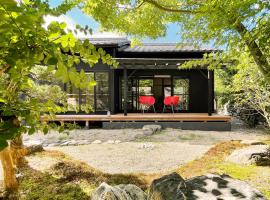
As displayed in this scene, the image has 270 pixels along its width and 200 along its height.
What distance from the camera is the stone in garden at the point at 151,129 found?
36.0ft

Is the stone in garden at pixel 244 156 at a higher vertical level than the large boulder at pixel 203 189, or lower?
lower

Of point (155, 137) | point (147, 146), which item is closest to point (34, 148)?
point (147, 146)

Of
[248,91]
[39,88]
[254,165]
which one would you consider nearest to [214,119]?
[248,91]

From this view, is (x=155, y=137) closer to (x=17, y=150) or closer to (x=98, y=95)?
(x=98, y=95)

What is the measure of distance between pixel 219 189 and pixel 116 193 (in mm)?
1218

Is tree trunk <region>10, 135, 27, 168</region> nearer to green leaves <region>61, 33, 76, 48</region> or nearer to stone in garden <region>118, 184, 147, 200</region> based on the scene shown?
stone in garden <region>118, 184, 147, 200</region>

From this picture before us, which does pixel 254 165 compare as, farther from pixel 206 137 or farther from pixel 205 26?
pixel 206 137

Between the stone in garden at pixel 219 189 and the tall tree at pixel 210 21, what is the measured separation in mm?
1565

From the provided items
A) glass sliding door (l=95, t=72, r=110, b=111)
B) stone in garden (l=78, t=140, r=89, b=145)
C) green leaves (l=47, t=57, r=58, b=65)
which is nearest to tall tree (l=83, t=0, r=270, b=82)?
green leaves (l=47, t=57, r=58, b=65)

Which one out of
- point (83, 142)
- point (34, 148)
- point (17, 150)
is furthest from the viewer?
point (83, 142)

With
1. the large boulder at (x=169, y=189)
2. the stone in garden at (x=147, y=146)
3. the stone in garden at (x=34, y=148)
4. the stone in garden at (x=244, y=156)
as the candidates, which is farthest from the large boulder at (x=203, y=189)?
the stone in garden at (x=147, y=146)

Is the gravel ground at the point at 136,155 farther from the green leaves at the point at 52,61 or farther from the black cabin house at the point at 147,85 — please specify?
the green leaves at the point at 52,61

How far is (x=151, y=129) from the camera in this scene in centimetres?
1144

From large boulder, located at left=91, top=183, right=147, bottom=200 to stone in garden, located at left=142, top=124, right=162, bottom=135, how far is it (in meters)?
7.12
